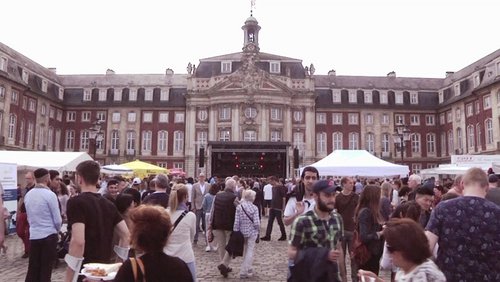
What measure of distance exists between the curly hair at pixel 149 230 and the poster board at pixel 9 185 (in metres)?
12.3

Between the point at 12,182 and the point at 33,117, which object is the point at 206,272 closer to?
the point at 12,182

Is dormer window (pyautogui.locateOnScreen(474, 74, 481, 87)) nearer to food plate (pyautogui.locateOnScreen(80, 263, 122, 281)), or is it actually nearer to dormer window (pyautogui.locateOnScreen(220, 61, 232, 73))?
dormer window (pyautogui.locateOnScreen(220, 61, 232, 73))

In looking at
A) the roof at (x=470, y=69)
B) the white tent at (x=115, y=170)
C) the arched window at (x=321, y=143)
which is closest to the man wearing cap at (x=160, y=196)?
the white tent at (x=115, y=170)

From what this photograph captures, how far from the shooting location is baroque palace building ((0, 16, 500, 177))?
44531 millimetres

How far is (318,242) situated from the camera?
13.7ft

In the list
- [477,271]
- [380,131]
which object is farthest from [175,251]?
[380,131]

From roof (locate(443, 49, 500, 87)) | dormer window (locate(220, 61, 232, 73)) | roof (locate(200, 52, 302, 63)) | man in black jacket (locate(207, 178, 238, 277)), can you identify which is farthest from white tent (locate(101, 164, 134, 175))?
roof (locate(443, 49, 500, 87))

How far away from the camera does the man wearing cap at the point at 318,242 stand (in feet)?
12.9

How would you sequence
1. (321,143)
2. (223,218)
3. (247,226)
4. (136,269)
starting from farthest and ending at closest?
(321,143)
(223,218)
(247,226)
(136,269)

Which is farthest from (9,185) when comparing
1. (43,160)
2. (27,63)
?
(27,63)

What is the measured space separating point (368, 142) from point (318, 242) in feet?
153

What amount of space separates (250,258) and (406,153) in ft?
147

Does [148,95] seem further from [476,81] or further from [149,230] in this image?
[149,230]

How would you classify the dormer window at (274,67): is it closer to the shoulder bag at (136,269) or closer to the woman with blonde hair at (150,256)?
the woman with blonde hair at (150,256)
